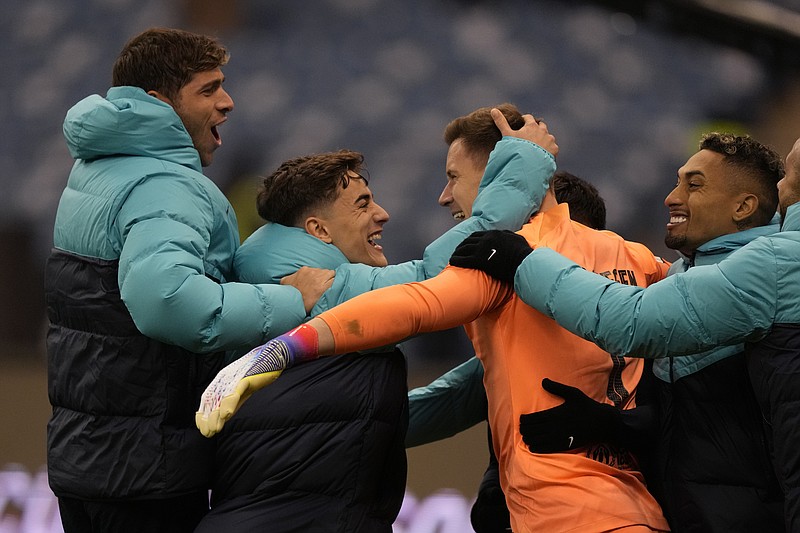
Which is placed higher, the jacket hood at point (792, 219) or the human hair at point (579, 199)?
the jacket hood at point (792, 219)

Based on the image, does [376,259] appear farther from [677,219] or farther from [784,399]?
[784,399]

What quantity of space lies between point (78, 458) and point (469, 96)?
10.7 feet

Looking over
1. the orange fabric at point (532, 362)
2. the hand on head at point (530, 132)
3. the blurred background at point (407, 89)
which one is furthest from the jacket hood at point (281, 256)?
the blurred background at point (407, 89)

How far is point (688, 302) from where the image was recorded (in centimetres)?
189

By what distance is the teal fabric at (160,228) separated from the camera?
78.0 inches

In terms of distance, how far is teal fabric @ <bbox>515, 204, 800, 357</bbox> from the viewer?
6.11 feet

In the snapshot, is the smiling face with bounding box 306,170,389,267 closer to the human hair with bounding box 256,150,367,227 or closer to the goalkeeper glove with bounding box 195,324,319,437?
the human hair with bounding box 256,150,367,227

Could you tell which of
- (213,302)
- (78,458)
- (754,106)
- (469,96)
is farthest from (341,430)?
(754,106)

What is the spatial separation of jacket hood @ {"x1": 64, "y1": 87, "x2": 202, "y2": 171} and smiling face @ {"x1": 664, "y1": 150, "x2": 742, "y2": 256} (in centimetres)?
107

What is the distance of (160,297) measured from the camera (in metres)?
1.96

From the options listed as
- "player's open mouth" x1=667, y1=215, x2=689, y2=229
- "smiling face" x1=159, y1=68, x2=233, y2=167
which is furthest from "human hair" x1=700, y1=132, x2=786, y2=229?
"smiling face" x1=159, y1=68, x2=233, y2=167

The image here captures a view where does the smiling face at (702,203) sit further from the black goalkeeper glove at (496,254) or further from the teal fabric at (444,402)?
the teal fabric at (444,402)

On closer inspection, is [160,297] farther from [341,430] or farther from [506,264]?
[506,264]

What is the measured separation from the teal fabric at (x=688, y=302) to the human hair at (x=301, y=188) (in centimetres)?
59
